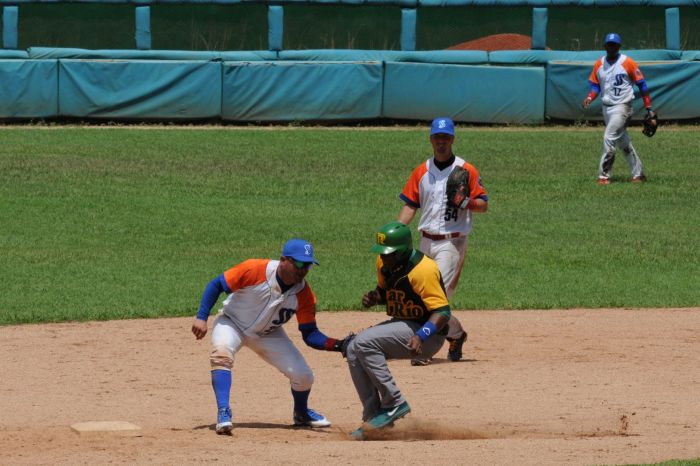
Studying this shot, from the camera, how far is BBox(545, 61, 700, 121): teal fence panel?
83.3 feet

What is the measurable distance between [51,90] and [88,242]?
28.1ft

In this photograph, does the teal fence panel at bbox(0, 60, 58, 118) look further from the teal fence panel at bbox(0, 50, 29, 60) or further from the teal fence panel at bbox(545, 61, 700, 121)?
the teal fence panel at bbox(545, 61, 700, 121)

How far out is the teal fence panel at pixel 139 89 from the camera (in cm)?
2423

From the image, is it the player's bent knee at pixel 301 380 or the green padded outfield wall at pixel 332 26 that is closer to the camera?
the player's bent knee at pixel 301 380

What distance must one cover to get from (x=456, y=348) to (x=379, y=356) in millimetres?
2618

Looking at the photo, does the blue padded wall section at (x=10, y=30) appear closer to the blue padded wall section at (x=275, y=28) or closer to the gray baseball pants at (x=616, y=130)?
the blue padded wall section at (x=275, y=28)

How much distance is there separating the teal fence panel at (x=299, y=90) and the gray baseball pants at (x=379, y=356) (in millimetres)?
16394

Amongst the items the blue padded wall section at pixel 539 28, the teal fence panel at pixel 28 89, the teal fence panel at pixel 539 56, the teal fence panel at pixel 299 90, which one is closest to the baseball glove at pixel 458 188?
the teal fence panel at pixel 299 90

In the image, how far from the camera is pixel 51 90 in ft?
79.4

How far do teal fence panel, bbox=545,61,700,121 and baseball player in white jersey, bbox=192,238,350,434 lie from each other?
685 inches

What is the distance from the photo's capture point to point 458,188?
35.3 feet

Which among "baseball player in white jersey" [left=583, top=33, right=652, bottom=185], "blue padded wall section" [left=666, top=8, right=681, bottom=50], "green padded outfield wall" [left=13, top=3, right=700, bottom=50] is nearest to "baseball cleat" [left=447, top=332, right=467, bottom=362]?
"baseball player in white jersey" [left=583, top=33, right=652, bottom=185]

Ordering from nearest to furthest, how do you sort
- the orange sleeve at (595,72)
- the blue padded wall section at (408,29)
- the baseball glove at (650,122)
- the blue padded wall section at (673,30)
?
1. the orange sleeve at (595,72)
2. the baseball glove at (650,122)
3. the blue padded wall section at (408,29)
4. the blue padded wall section at (673,30)

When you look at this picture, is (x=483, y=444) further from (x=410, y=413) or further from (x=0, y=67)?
(x=0, y=67)
